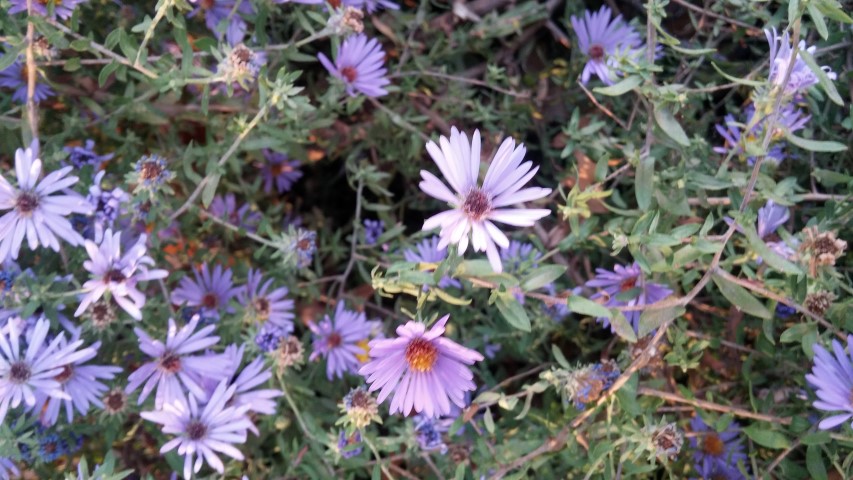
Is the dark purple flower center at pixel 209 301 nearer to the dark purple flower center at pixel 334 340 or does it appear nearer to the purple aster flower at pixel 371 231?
the dark purple flower center at pixel 334 340

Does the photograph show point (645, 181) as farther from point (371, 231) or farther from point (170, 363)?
point (170, 363)

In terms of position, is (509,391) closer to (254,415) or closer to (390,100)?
A: (254,415)

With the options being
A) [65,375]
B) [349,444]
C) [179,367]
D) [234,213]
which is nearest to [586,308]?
[349,444]

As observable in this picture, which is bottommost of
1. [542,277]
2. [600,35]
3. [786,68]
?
[542,277]

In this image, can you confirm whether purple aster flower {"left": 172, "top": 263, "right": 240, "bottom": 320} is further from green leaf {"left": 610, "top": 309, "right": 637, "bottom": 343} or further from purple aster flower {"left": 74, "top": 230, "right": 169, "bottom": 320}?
green leaf {"left": 610, "top": 309, "right": 637, "bottom": 343}

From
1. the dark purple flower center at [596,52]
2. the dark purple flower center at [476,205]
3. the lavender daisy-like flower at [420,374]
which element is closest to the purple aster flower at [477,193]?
the dark purple flower center at [476,205]

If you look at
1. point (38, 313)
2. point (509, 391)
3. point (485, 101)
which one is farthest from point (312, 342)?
point (485, 101)

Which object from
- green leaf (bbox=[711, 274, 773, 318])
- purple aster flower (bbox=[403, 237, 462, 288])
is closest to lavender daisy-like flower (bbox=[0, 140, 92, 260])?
purple aster flower (bbox=[403, 237, 462, 288])
